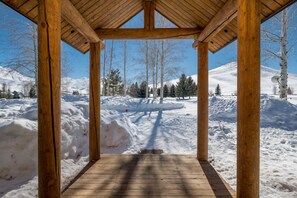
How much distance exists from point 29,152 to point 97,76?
2056 mm

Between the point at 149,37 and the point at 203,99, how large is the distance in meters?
Result: 1.81

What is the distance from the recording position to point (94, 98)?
494cm

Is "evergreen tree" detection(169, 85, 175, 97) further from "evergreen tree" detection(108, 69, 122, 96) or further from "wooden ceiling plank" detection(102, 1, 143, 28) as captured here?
"wooden ceiling plank" detection(102, 1, 143, 28)

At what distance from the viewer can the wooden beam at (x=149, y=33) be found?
186 inches

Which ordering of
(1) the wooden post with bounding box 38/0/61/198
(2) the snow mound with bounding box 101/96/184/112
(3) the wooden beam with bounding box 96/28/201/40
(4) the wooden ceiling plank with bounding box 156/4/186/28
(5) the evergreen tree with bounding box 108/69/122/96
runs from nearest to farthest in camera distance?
(1) the wooden post with bounding box 38/0/61/198 → (3) the wooden beam with bounding box 96/28/201/40 → (4) the wooden ceiling plank with bounding box 156/4/186/28 → (2) the snow mound with bounding box 101/96/184/112 → (5) the evergreen tree with bounding box 108/69/122/96

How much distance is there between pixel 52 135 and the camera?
2.54 m

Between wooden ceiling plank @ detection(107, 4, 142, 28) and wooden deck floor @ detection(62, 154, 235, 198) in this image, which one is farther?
wooden ceiling plank @ detection(107, 4, 142, 28)

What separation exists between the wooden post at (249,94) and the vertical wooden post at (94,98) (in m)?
3.20

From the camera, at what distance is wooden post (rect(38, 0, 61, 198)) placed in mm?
2496

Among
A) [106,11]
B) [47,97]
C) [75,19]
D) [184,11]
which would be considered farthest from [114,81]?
[47,97]

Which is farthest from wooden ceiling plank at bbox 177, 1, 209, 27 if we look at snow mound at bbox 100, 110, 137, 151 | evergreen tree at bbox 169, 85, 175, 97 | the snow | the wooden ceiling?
evergreen tree at bbox 169, 85, 175, 97

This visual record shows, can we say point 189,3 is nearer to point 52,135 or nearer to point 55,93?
point 55,93

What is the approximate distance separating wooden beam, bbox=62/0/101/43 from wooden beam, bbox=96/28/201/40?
0.34 m

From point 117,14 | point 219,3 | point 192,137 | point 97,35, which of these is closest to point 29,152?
point 97,35
